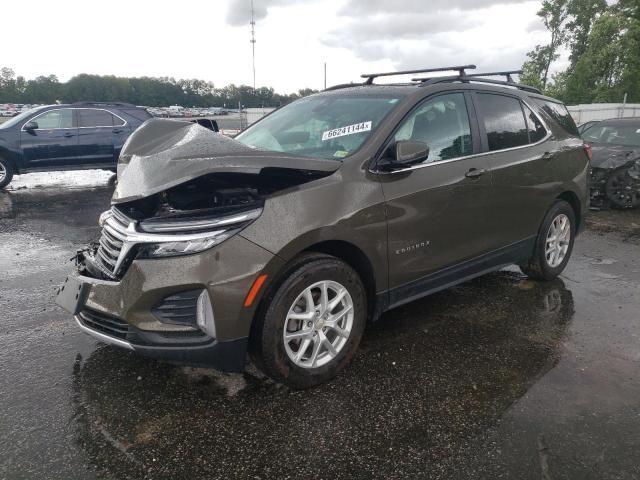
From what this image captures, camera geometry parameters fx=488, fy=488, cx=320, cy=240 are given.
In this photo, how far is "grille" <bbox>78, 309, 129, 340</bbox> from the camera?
258cm

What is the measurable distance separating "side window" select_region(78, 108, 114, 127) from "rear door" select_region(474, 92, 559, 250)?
29.7ft

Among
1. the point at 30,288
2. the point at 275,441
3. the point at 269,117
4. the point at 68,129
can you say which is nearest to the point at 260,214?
the point at 275,441

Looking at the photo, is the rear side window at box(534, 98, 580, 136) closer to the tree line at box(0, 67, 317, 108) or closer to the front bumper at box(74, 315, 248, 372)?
the front bumper at box(74, 315, 248, 372)

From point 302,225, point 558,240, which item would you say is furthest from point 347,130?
point 558,240

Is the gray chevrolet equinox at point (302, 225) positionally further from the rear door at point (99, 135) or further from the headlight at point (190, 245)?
the rear door at point (99, 135)

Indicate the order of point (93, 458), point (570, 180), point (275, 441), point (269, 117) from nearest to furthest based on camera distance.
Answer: point (93, 458), point (275, 441), point (269, 117), point (570, 180)

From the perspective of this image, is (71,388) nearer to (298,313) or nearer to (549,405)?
(298,313)

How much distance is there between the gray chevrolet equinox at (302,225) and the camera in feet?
8.16

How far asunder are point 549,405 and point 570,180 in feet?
8.93

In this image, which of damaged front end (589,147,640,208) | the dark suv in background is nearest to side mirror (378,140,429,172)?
damaged front end (589,147,640,208)

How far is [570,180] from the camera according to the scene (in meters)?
4.70

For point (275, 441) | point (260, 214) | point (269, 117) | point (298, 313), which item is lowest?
point (275, 441)

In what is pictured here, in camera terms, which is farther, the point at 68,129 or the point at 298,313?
the point at 68,129

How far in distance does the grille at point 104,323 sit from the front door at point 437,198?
5.34ft
